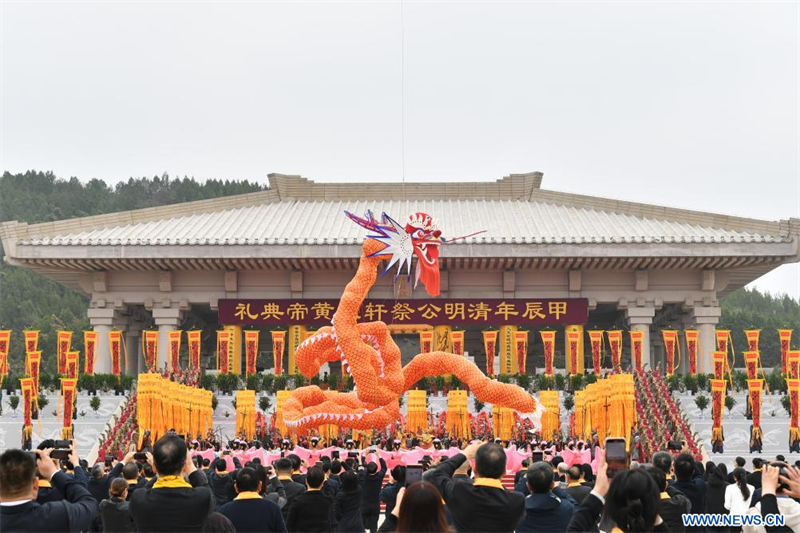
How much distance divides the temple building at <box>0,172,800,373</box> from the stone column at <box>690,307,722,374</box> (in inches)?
1.2

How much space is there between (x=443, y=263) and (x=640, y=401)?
22.0 ft

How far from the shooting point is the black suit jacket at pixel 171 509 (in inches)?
194

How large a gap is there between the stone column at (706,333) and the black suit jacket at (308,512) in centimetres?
1832

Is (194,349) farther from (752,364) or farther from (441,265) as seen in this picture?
(752,364)

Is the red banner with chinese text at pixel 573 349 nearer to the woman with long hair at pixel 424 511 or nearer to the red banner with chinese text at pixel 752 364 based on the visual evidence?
the red banner with chinese text at pixel 752 364

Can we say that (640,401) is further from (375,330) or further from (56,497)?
(56,497)

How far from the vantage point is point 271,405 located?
19.8m

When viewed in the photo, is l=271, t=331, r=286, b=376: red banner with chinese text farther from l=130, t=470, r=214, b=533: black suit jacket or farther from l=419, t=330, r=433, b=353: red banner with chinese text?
l=130, t=470, r=214, b=533: black suit jacket

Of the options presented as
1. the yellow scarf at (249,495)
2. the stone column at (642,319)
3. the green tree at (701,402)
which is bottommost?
the green tree at (701,402)

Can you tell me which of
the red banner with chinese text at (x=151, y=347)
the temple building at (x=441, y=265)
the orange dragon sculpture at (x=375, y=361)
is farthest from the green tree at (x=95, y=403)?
the temple building at (x=441, y=265)

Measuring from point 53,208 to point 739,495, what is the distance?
49.1 metres

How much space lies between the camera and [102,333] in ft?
79.1

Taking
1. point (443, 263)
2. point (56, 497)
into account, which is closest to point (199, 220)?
point (443, 263)

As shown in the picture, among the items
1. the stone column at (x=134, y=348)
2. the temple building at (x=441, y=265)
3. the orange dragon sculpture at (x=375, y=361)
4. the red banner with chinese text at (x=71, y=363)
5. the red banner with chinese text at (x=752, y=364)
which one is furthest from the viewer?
the stone column at (x=134, y=348)
